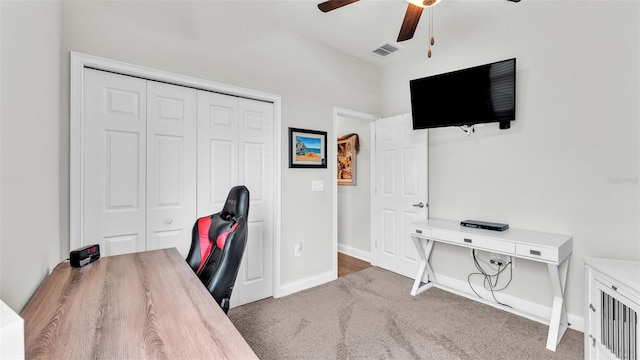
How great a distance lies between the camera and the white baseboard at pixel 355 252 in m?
4.05

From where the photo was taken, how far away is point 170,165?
7.36 feet

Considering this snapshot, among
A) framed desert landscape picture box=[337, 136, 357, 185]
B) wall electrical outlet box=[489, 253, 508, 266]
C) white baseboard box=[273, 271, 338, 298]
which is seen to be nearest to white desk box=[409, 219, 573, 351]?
wall electrical outlet box=[489, 253, 508, 266]

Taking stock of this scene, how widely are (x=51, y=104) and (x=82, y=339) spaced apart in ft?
4.50

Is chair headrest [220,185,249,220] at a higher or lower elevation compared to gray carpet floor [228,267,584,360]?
higher

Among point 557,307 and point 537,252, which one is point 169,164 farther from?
point 557,307

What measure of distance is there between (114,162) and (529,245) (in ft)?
10.2

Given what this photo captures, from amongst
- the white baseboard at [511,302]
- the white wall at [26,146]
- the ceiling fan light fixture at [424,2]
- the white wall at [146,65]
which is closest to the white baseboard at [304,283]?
the white wall at [146,65]

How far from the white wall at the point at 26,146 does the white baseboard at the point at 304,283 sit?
1.84 metres

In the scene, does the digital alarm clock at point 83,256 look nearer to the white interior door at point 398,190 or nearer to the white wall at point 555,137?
the white interior door at point 398,190

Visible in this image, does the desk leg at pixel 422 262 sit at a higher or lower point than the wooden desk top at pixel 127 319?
lower

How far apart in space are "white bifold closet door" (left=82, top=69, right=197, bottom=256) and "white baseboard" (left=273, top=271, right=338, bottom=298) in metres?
1.07

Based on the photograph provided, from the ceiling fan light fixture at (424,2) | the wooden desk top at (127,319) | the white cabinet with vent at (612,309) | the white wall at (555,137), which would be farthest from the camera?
the white wall at (555,137)

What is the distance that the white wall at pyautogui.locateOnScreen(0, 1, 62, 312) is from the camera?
0.84 m

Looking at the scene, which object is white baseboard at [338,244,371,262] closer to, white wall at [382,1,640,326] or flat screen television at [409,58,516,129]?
white wall at [382,1,640,326]
